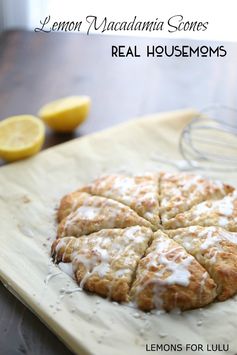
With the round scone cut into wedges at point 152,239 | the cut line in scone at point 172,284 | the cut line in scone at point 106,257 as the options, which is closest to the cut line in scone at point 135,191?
the round scone cut into wedges at point 152,239

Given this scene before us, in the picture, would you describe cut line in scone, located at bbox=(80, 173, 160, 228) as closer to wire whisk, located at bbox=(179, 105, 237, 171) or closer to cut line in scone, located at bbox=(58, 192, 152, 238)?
cut line in scone, located at bbox=(58, 192, 152, 238)

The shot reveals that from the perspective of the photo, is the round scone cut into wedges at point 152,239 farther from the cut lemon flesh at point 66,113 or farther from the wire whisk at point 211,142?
the cut lemon flesh at point 66,113

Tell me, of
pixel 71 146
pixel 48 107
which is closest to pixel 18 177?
pixel 71 146

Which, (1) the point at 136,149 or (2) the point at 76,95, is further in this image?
(2) the point at 76,95

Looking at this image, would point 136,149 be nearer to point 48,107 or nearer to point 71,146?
point 71,146

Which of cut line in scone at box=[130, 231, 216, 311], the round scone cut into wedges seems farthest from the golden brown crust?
cut line in scone at box=[130, 231, 216, 311]

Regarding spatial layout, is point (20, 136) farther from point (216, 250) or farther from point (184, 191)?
point (216, 250)

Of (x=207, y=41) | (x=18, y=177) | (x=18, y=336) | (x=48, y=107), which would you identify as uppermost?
(x=207, y=41)
